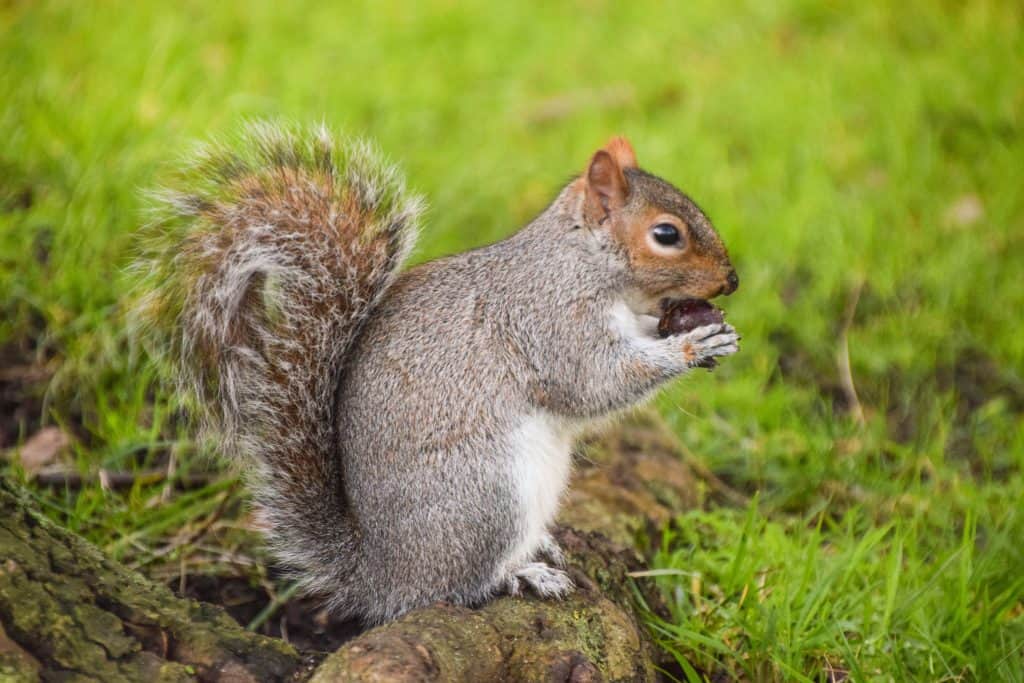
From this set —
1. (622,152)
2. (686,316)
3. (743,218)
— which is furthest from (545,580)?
(743,218)

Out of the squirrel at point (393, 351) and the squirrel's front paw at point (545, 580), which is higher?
the squirrel at point (393, 351)

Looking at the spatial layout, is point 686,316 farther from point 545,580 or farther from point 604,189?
point 545,580

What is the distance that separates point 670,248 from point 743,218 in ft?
4.91

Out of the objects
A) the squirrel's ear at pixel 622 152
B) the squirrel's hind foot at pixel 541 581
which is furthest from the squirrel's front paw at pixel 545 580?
the squirrel's ear at pixel 622 152

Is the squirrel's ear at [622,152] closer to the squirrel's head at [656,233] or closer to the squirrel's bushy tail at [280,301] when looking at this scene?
the squirrel's head at [656,233]

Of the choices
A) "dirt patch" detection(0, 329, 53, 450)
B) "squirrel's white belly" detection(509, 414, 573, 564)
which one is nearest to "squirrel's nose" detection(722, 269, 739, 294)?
"squirrel's white belly" detection(509, 414, 573, 564)

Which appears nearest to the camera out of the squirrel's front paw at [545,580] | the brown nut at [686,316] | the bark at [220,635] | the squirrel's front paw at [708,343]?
the bark at [220,635]

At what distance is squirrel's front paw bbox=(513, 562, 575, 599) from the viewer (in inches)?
66.4

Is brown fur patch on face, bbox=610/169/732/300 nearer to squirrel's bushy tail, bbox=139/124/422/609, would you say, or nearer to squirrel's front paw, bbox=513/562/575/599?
squirrel's bushy tail, bbox=139/124/422/609

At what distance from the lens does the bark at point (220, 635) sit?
50.8 inches

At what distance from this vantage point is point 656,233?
1879mm

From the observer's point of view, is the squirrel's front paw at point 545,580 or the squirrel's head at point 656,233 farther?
the squirrel's head at point 656,233

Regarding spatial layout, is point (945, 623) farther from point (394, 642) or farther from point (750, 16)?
point (750, 16)

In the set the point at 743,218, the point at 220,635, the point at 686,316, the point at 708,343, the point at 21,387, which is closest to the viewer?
the point at 220,635
